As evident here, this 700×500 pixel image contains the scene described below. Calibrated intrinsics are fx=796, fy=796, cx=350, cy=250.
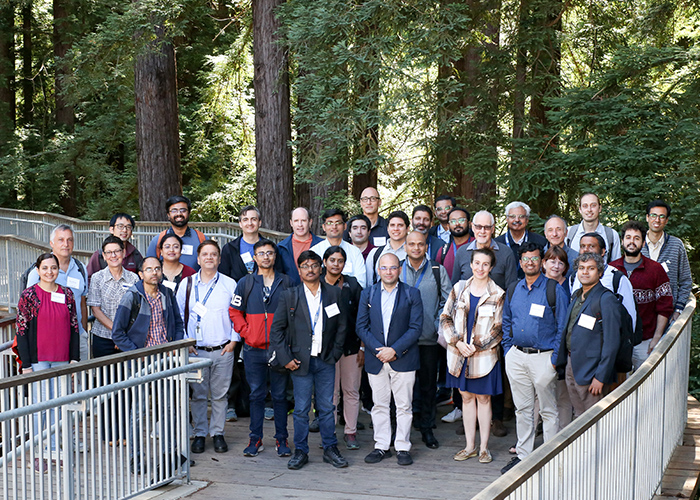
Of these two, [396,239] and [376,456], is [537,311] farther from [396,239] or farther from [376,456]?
[376,456]

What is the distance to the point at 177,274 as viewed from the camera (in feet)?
25.0

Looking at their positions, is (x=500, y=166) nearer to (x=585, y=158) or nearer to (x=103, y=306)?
(x=585, y=158)

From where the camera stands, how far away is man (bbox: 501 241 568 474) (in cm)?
630

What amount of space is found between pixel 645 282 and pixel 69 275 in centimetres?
536

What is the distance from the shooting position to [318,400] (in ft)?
22.8

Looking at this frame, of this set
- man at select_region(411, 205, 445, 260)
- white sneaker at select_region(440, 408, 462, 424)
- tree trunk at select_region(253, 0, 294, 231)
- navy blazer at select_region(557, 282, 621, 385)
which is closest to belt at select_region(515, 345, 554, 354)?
navy blazer at select_region(557, 282, 621, 385)

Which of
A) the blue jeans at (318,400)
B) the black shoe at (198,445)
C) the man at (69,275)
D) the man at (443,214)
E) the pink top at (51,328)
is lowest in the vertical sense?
the black shoe at (198,445)

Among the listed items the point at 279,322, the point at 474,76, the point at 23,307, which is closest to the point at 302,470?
the point at 279,322

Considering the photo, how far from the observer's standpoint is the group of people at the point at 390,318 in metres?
6.39

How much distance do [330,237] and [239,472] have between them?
2.34 metres

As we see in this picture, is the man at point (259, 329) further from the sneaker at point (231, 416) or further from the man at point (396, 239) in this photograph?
the sneaker at point (231, 416)

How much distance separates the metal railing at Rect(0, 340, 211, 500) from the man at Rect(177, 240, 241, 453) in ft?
2.72

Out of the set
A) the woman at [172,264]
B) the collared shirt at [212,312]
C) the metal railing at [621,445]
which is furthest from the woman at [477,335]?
the woman at [172,264]

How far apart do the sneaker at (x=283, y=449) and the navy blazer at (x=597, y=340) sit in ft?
8.50
